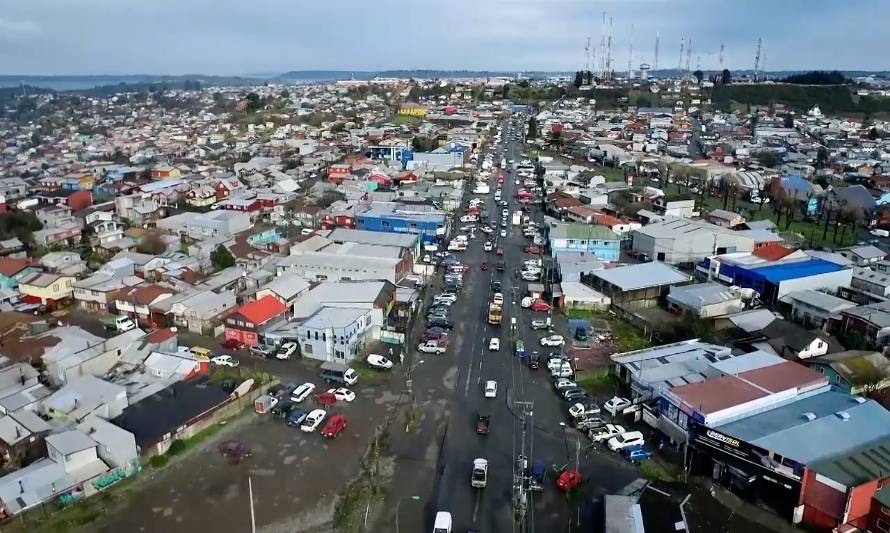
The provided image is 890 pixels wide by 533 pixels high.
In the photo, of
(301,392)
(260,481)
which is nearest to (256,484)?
(260,481)

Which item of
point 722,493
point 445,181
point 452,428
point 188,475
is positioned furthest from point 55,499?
point 445,181

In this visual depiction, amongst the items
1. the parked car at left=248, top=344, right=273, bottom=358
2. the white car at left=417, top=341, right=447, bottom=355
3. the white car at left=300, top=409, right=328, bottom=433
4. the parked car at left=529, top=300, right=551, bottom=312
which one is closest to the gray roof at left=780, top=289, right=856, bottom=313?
the parked car at left=529, top=300, right=551, bottom=312

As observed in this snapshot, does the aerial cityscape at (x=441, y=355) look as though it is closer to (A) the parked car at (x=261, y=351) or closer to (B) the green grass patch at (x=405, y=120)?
(A) the parked car at (x=261, y=351)

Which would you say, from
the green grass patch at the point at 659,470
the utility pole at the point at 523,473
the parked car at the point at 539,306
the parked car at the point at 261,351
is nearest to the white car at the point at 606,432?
the green grass patch at the point at 659,470

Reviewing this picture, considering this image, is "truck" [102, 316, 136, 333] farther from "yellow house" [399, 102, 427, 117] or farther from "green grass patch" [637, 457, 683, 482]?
"yellow house" [399, 102, 427, 117]

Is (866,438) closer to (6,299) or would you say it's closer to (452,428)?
(452,428)

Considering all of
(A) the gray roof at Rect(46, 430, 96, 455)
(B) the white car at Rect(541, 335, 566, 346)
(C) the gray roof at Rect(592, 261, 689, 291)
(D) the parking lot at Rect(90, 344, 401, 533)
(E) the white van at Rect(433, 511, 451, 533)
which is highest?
(C) the gray roof at Rect(592, 261, 689, 291)
